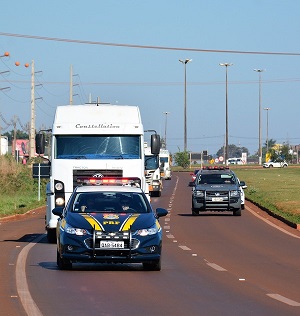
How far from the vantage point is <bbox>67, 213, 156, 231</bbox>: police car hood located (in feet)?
62.0

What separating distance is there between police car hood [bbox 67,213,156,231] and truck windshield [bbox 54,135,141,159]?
7.62 meters

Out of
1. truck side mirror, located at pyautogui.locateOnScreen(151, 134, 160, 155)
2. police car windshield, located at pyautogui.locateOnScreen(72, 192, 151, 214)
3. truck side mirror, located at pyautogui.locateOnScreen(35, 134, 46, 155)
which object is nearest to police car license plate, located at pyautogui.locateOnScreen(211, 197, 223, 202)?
truck side mirror, located at pyautogui.locateOnScreen(151, 134, 160, 155)

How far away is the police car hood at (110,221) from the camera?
18891 millimetres

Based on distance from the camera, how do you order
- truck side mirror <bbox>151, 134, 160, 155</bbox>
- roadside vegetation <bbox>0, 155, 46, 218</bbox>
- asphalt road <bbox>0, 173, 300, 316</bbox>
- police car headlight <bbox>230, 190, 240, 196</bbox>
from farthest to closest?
1. roadside vegetation <bbox>0, 155, 46, 218</bbox>
2. police car headlight <bbox>230, 190, 240, 196</bbox>
3. truck side mirror <bbox>151, 134, 160, 155</bbox>
4. asphalt road <bbox>0, 173, 300, 316</bbox>

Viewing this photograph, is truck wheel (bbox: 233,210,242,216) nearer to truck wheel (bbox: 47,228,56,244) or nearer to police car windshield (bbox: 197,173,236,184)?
police car windshield (bbox: 197,173,236,184)

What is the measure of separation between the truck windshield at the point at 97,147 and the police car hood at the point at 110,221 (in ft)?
25.0

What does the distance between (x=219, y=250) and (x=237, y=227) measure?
10489 mm

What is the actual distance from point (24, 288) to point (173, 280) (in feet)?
9.25

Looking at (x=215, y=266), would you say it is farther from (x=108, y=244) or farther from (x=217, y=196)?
(x=217, y=196)

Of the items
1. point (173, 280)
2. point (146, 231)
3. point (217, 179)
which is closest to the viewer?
point (173, 280)

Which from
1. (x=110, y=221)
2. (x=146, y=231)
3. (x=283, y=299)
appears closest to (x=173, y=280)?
(x=146, y=231)

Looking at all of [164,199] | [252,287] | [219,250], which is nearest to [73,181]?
[219,250]

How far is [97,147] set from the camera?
1076 inches

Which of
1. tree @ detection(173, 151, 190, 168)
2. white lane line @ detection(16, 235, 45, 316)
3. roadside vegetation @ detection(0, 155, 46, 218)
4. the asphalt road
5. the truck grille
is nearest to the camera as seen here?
white lane line @ detection(16, 235, 45, 316)
